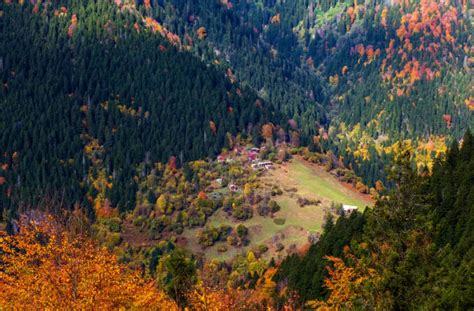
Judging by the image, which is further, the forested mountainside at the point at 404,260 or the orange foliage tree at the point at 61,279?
the forested mountainside at the point at 404,260

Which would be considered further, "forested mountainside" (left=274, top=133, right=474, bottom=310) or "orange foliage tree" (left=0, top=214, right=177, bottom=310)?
"forested mountainside" (left=274, top=133, right=474, bottom=310)

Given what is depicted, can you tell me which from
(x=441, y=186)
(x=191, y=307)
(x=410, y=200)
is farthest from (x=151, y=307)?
(x=441, y=186)

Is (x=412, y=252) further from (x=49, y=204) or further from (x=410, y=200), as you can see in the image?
(x=49, y=204)

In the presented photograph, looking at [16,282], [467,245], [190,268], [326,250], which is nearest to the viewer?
[16,282]

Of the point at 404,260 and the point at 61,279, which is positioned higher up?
the point at 404,260

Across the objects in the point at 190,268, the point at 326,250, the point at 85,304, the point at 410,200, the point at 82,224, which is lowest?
the point at 326,250

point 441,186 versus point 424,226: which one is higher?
point 424,226

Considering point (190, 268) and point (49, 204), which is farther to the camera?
point (190, 268)

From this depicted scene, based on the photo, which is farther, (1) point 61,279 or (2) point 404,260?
(2) point 404,260
